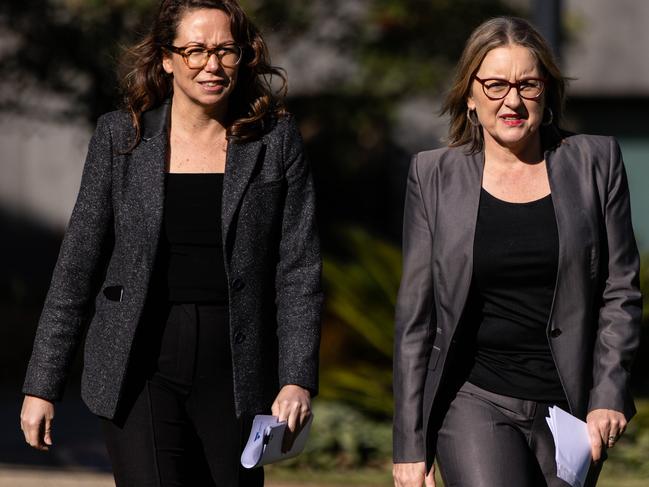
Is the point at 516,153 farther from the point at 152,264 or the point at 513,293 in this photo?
the point at 152,264

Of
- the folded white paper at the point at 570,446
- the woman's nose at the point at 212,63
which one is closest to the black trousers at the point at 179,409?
the woman's nose at the point at 212,63

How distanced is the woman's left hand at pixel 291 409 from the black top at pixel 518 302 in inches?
19.9

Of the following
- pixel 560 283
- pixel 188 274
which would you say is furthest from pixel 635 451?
pixel 188 274

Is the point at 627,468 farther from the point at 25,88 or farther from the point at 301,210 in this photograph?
the point at 25,88

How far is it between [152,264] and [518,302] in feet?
3.39

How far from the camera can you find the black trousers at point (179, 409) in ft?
12.6

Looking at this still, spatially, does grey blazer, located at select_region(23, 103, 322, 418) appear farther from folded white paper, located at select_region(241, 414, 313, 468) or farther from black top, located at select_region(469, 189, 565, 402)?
black top, located at select_region(469, 189, 565, 402)

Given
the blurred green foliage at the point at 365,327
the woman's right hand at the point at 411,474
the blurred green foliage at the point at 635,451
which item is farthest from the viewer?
the blurred green foliage at the point at 365,327

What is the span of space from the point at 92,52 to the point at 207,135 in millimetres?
7504

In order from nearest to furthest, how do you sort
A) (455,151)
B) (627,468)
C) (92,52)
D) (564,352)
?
(564,352) → (455,151) → (627,468) → (92,52)

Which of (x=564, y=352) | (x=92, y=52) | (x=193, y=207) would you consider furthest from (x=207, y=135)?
(x=92, y=52)

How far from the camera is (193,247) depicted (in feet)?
12.8

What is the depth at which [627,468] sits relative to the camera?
8.16 meters

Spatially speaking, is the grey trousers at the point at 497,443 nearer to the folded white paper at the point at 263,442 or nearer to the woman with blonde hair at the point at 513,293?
the woman with blonde hair at the point at 513,293
